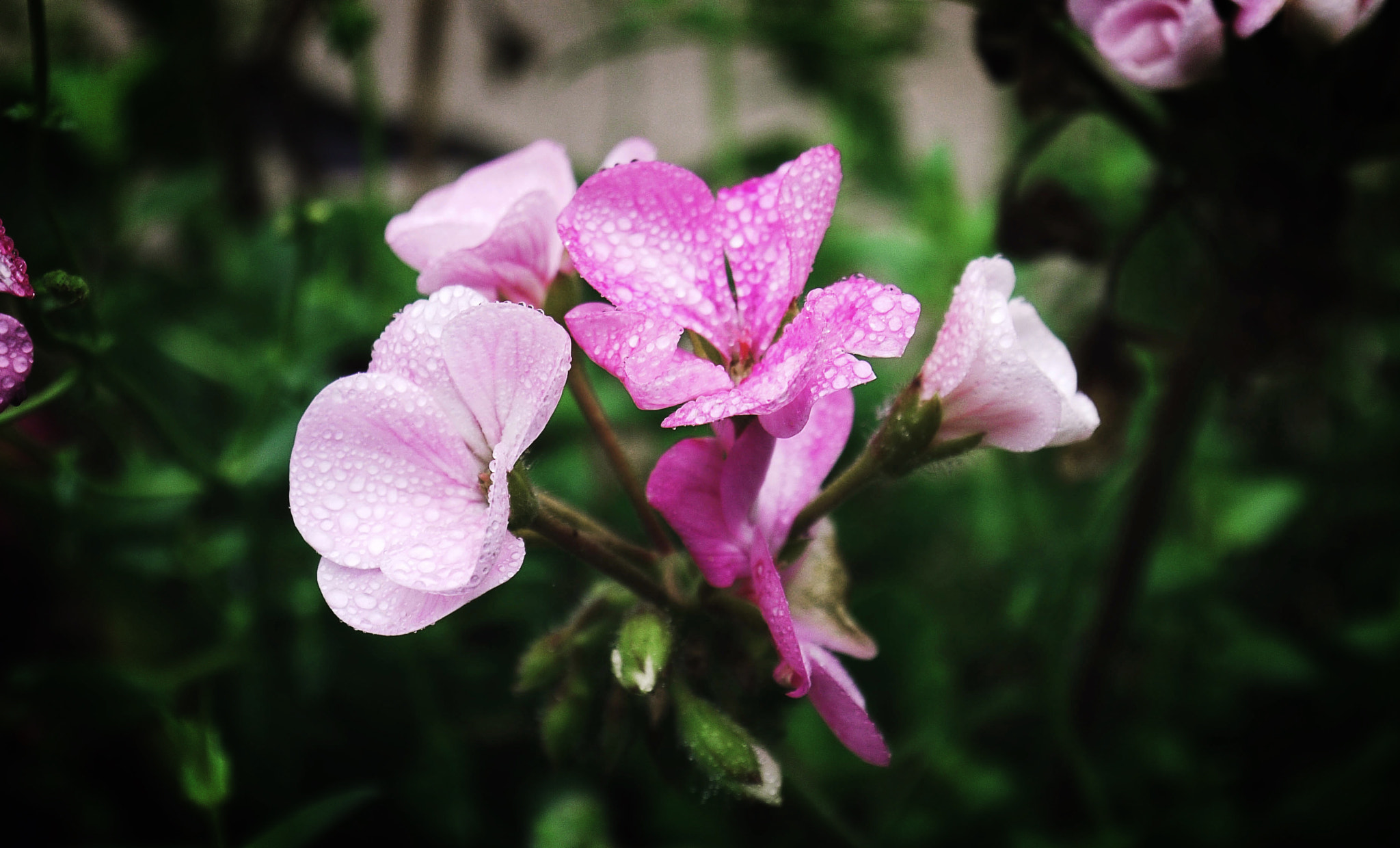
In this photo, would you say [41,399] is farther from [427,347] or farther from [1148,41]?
[1148,41]

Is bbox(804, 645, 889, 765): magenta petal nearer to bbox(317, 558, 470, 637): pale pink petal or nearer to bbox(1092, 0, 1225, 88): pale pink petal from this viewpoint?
bbox(317, 558, 470, 637): pale pink petal

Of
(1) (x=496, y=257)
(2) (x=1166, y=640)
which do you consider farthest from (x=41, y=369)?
(2) (x=1166, y=640)

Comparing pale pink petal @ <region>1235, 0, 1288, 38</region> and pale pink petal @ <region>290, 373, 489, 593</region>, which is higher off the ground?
pale pink petal @ <region>1235, 0, 1288, 38</region>

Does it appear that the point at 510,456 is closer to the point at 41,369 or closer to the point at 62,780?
the point at 62,780

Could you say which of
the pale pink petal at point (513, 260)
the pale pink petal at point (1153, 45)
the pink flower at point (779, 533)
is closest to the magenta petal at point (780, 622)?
the pink flower at point (779, 533)

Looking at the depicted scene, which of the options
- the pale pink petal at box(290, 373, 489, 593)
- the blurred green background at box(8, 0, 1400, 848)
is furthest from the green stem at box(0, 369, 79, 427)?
the pale pink petal at box(290, 373, 489, 593)

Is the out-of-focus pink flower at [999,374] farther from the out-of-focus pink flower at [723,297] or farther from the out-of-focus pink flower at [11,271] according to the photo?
the out-of-focus pink flower at [11,271]
